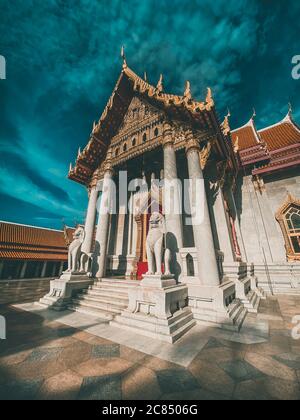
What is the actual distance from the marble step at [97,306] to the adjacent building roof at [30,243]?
1545 cm

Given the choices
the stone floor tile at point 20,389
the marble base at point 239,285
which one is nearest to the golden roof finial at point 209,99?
the marble base at point 239,285

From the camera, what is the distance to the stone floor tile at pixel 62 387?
1966 millimetres

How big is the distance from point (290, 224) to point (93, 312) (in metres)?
11.1

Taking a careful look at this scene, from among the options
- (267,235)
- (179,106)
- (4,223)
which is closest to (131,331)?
(179,106)

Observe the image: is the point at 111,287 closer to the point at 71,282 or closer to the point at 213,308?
the point at 71,282

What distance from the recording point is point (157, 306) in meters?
4.12

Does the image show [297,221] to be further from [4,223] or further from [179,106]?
[4,223]

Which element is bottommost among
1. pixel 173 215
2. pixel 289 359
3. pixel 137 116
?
pixel 289 359

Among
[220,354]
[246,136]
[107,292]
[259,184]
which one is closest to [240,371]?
[220,354]

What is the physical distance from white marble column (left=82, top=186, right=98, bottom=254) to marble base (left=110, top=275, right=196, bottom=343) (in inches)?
201

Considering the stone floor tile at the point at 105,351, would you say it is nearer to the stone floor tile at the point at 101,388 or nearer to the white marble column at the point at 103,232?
the stone floor tile at the point at 101,388

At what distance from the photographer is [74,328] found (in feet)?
13.8

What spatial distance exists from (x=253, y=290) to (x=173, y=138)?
26.1 feet

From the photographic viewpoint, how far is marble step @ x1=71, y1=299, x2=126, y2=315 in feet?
17.3
